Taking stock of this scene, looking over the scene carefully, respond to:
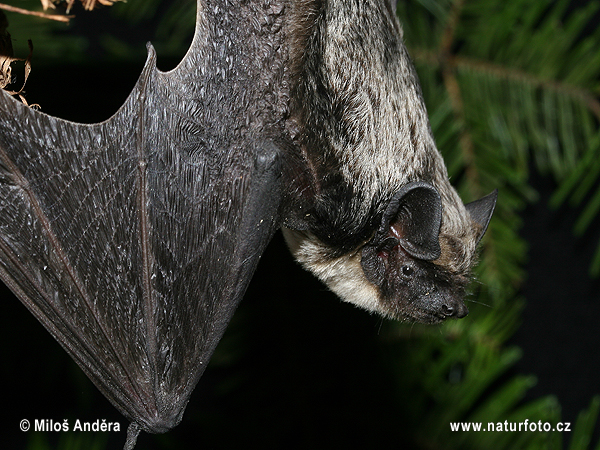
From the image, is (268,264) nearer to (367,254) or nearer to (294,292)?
(294,292)

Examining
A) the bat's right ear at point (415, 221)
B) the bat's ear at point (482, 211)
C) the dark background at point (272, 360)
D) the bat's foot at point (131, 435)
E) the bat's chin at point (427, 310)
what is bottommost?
the dark background at point (272, 360)

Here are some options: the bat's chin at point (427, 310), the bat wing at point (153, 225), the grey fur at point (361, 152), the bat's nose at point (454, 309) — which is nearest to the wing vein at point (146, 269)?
the bat wing at point (153, 225)

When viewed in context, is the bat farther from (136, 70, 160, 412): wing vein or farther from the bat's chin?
the bat's chin

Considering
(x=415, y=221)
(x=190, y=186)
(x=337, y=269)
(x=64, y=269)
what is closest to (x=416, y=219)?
(x=415, y=221)

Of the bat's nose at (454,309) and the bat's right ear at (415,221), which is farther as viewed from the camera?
the bat's nose at (454,309)

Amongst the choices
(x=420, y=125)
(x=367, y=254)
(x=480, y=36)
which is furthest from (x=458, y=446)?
(x=480, y=36)

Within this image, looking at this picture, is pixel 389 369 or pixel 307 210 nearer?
pixel 307 210

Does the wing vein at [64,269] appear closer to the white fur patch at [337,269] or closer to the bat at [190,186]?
the bat at [190,186]

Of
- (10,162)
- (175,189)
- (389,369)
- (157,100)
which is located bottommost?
(389,369)
